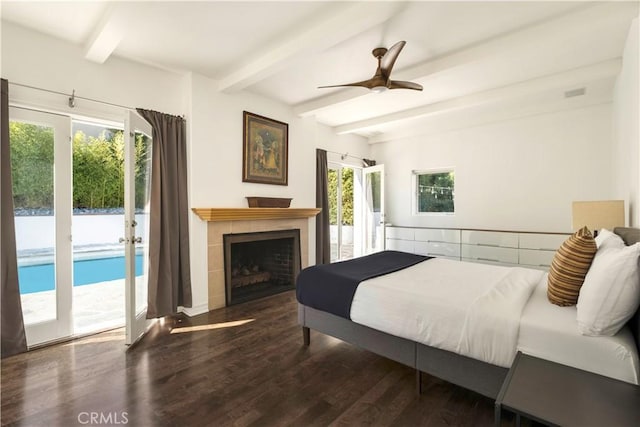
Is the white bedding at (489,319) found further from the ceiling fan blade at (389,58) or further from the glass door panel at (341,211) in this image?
the glass door panel at (341,211)

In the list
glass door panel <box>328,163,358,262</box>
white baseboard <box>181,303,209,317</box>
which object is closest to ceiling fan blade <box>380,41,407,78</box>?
white baseboard <box>181,303,209,317</box>

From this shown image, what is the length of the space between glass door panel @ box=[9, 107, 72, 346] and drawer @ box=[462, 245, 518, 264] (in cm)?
532

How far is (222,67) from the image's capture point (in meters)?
3.49

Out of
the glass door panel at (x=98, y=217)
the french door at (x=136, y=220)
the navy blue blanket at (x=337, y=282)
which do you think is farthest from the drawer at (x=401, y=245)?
the glass door panel at (x=98, y=217)

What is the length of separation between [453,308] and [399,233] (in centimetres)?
425

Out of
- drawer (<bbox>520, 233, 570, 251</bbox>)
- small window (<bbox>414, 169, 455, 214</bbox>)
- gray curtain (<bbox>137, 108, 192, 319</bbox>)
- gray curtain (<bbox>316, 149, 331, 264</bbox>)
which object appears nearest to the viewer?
gray curtain (<bbox>137, 108, 192, 319</bbox>)

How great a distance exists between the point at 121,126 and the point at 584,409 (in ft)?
13.2

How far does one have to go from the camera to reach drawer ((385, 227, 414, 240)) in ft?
19.4

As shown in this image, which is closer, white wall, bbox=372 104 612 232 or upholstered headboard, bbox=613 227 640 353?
upholstered headboard, bbox=613 227 640 353

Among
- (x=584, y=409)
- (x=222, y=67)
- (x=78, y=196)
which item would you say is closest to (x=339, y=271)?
(x=584, y=409)

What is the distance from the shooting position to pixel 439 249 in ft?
18.1

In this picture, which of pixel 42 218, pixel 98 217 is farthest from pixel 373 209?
pixel 98 217

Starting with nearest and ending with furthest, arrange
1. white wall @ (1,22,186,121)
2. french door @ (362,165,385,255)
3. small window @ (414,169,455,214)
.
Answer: white wall @ (1,22,186,121) → small window @ (414,169,455,214) → french door @ (362,165,385,255)

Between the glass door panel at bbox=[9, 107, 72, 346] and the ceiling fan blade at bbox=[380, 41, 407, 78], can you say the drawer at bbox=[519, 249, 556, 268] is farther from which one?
the glass door panel at bbox=[9, 107, 72, 346]
